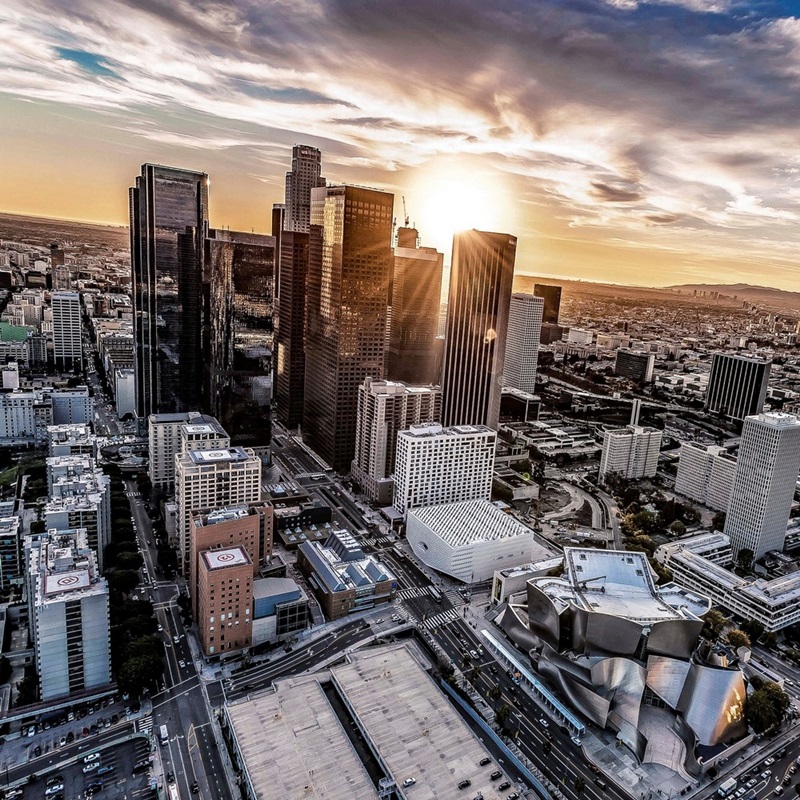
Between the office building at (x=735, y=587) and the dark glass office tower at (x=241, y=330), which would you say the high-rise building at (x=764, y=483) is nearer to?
the office building at (x=735, y=587)

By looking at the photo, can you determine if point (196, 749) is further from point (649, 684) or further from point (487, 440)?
point (487, 440)

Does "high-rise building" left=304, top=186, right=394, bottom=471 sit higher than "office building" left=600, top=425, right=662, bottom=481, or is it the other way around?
"high-rise building" left=304, top=186, right=394, bottom=471

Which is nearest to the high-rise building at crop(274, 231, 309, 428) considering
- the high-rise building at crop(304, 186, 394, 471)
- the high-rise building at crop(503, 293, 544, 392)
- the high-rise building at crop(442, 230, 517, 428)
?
the high-rise building at crop(304, 186, 394, 471)

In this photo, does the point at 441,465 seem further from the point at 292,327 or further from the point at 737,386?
the point at 737,386

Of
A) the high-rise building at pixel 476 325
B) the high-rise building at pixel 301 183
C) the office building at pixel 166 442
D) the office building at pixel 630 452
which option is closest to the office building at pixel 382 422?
the high-rise building at pixel 476 325

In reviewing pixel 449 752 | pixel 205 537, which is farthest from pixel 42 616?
pixel 449 752

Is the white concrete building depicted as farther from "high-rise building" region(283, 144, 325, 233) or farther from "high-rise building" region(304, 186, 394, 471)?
"high-rise building" region(283, 144, 325, 233)
